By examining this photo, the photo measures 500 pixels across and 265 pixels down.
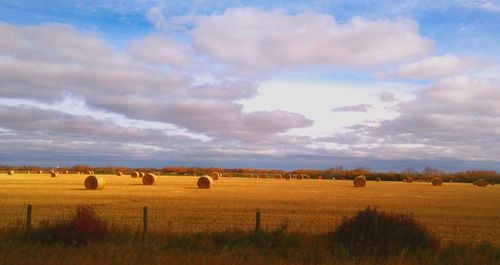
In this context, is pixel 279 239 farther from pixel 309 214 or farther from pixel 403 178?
pixel 403 178

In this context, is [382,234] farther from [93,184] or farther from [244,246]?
[93,184]

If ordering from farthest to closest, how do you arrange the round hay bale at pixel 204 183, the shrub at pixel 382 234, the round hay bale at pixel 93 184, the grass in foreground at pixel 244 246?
the round hay bale at pixel 204 183
the round hay bale at pixel 93 184
the shrub at pixel 382 234
the grass in foreground at pixel 244 246

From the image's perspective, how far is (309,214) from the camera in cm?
2414

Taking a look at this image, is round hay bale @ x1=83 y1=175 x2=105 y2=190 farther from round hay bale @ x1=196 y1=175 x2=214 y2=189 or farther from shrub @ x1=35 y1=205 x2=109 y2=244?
shrub @ x1=35 y1=205 x2=109 y2=244

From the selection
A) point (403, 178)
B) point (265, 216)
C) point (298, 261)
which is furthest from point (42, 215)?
point (403, 178)

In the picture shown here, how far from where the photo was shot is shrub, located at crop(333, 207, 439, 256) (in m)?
12.3

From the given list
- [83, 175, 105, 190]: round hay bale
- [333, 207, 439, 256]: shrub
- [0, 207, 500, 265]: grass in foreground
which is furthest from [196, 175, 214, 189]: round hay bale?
[333, 207, 439, 256]: shrub

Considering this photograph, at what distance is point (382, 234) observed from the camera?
41.6 ft

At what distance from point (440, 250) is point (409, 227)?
0.87 m

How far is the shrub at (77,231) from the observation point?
39.3ft

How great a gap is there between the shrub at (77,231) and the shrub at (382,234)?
18.7 ft

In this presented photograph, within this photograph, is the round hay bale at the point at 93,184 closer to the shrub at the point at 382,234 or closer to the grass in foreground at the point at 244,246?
the grass in foreground at the point at 244,246

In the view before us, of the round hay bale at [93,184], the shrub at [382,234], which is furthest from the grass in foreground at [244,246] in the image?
the round hay bale at [93,184]

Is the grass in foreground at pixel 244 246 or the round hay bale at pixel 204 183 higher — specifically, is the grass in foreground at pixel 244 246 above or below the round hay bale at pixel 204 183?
below
